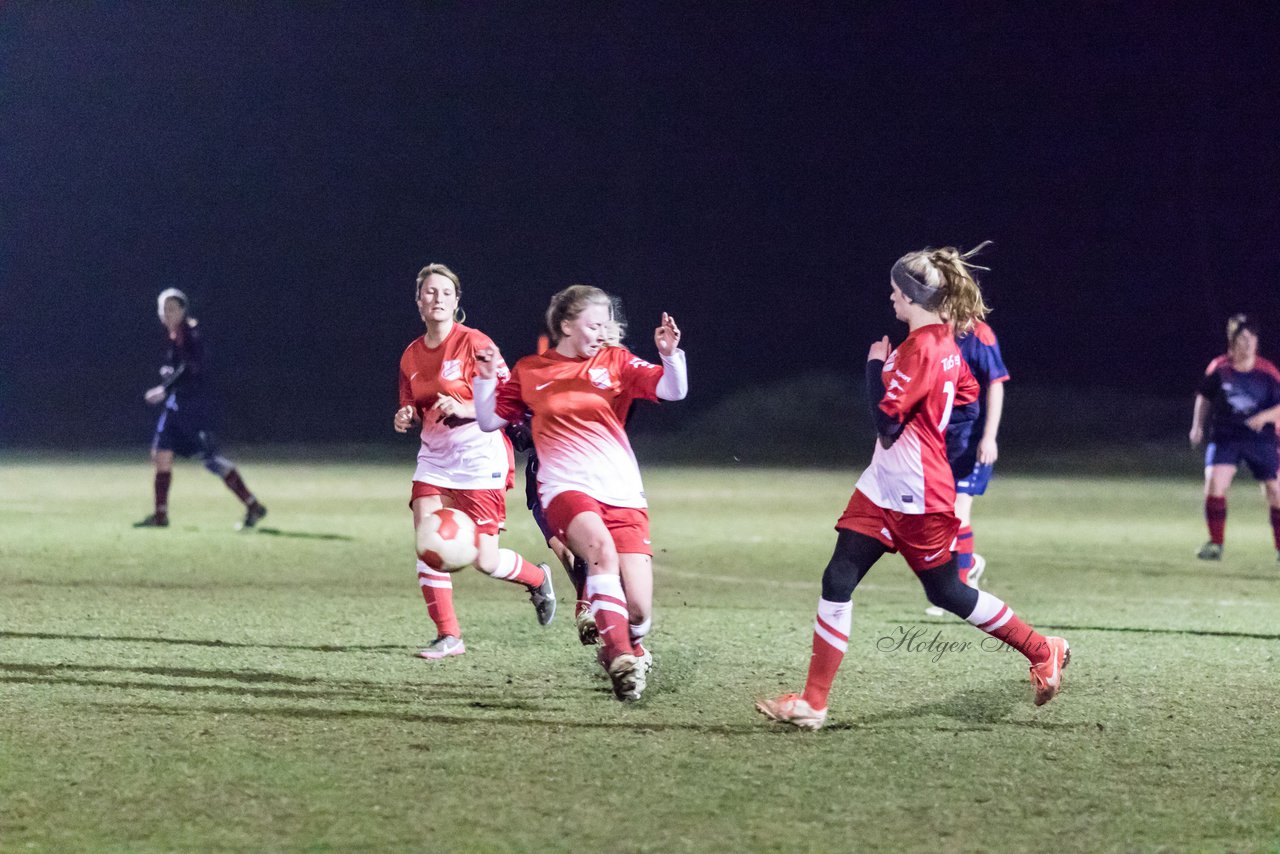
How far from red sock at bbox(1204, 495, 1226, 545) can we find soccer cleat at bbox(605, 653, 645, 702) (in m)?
7.83

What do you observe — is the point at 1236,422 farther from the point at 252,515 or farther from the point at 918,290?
the point at 252,515

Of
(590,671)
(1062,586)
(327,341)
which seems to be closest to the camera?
(590,671)

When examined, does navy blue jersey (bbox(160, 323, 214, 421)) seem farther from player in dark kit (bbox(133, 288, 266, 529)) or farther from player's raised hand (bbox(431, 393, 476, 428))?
player's raised hand (bbox(431, 393, 476, 428))

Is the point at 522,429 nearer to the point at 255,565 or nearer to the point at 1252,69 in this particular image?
the point at 255,565

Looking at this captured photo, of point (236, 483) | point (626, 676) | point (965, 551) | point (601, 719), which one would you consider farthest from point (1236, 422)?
point (236, 483)

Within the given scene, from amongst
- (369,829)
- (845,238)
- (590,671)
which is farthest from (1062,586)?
(845,238)

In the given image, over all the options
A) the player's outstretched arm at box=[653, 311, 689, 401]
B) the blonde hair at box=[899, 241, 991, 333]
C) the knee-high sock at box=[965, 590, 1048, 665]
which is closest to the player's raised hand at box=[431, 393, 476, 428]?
the player's outstretched arm at box=[653, 311, 689, 401]

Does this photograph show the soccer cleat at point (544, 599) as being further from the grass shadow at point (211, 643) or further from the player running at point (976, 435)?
the player running at point (976, 435)

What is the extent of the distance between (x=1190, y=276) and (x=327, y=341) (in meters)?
19.3

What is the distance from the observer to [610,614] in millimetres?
5574

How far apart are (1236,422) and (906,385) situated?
788 centimetres

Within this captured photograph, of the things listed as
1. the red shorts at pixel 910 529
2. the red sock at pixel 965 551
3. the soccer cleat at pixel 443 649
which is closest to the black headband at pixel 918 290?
the red shorts at pixel 910 529

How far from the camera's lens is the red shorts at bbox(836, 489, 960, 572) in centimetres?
521

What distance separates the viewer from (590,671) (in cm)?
642
